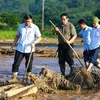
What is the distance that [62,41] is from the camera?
404 inches

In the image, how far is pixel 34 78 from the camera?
849cm

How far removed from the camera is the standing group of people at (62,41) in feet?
30.6

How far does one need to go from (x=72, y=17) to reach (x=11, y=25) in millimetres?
38262

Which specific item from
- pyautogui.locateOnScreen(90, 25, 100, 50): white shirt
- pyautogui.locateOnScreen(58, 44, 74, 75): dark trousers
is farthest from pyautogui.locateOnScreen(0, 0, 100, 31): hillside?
pyautogui.locateOnScreen(58, 44, 74, 75): dark trousers

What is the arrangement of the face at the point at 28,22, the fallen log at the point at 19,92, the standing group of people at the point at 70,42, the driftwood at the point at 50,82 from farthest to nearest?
the standing group of people at the point at 70,42 < the face at the point at 28,22 < the driftwood at the point at 50,82 < the fallen log at the point at 19,92

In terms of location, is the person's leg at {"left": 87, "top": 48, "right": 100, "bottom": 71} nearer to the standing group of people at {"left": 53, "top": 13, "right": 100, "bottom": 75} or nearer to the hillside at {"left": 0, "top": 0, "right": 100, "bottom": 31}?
the standing group of people at {"left": 53, "top": 13, "right": 100, "bottom": 75}

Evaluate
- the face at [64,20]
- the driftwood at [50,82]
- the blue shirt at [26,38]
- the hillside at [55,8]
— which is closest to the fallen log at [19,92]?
the driftwood at [50,82]

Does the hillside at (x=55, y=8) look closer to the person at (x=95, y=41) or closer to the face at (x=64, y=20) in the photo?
the person at (x=95, y=41)

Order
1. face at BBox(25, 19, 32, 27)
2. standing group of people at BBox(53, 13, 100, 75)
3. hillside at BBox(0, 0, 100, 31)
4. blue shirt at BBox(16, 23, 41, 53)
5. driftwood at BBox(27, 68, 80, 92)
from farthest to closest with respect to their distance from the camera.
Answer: hillside at BBox(0, 0, 100, 31) < standing group of people at BBox(53, 13, 100, 75) < blue shirt at BBox(16, 23, 41, 53) < face at BBox(25, 19, 32, 27) < driftwood at BBox(27, 68, 80, 92)

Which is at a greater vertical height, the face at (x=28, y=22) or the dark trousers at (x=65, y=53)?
the face at (x=28, y=22)

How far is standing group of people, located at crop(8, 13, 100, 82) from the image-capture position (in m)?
9.34

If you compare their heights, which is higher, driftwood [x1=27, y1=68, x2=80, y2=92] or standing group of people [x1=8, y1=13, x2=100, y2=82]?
standing group of people [x1=8, y1=13, x2=100, y2=82]

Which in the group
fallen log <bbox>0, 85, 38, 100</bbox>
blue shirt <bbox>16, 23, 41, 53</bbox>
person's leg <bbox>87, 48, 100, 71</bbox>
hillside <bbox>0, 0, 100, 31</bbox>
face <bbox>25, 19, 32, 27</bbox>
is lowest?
fallen log <bbox>0, 85, 38, 100</bbox>

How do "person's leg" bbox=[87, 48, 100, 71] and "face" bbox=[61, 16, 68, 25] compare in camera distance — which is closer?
"face" bbox=[61, 16, 68, 25]
